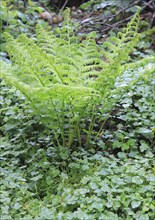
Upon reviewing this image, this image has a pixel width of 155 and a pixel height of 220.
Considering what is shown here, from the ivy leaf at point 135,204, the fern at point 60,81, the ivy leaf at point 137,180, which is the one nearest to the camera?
the ivy leaf at point 135,204

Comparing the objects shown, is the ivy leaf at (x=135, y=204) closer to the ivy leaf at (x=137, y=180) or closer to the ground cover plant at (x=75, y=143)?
the ground cover plant at (x=75, y=143)

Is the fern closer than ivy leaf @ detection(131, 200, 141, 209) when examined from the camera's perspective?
No

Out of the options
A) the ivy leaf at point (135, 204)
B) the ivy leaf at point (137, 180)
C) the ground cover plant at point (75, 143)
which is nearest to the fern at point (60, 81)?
the ground cover plant at point (75, 143)

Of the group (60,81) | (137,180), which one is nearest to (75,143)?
(60,81)

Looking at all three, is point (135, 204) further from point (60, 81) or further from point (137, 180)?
point (60, 81)

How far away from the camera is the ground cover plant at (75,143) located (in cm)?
196

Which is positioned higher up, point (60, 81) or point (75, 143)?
point (60, 81)

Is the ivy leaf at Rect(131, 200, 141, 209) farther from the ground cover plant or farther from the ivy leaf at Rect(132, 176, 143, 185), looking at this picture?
the ivy leaf at Rect(132, 176, 143, 185)

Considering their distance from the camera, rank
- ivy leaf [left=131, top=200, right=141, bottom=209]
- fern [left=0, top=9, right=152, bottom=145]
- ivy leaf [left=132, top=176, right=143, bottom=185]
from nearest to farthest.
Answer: ivy leaf [left=131, top=200, right=141, bottom=209] → ivy leaf [left=132, top=176, right=143, bottom=185] → fern [left=0, top=9, right=152, bottom=145]

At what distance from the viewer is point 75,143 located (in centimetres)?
255

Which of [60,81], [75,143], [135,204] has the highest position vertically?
[60,81]

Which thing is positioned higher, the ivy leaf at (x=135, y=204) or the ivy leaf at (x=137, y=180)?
the ivy leaf at (x=137, y=180)

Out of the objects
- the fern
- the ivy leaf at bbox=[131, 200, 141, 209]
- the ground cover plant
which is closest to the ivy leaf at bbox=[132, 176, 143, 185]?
the ground cover plant

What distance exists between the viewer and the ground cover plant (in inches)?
77.2
